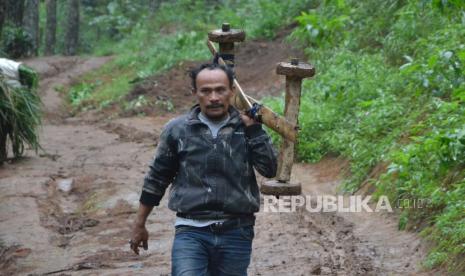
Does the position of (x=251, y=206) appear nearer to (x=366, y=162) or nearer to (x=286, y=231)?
(x=286, y=231)

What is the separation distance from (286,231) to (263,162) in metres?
3.60

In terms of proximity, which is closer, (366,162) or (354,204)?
(354,204)

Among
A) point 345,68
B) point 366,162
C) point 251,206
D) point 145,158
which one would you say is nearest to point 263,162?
point 251,206

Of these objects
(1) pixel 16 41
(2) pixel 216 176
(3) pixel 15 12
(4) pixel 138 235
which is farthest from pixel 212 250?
(1) pixel 16 41

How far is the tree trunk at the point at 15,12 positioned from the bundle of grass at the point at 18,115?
53.5 feet

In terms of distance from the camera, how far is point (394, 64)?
40.9ft

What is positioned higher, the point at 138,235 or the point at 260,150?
the point at 260,150

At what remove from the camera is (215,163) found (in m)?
4.34

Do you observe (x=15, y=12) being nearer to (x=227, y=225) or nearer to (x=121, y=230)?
(x=121, y=230)

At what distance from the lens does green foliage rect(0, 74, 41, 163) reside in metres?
11.5

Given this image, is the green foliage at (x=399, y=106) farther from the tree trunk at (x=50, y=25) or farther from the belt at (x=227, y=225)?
the tree trunk at (x=50, y=25)

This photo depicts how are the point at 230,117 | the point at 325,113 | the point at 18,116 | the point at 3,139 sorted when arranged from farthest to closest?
the point at 3,139, the point at 18,116, the point at 325,113, the point at 230,117

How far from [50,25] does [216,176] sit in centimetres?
3122

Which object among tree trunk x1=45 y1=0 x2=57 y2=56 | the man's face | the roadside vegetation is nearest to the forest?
the roadside vegetation
